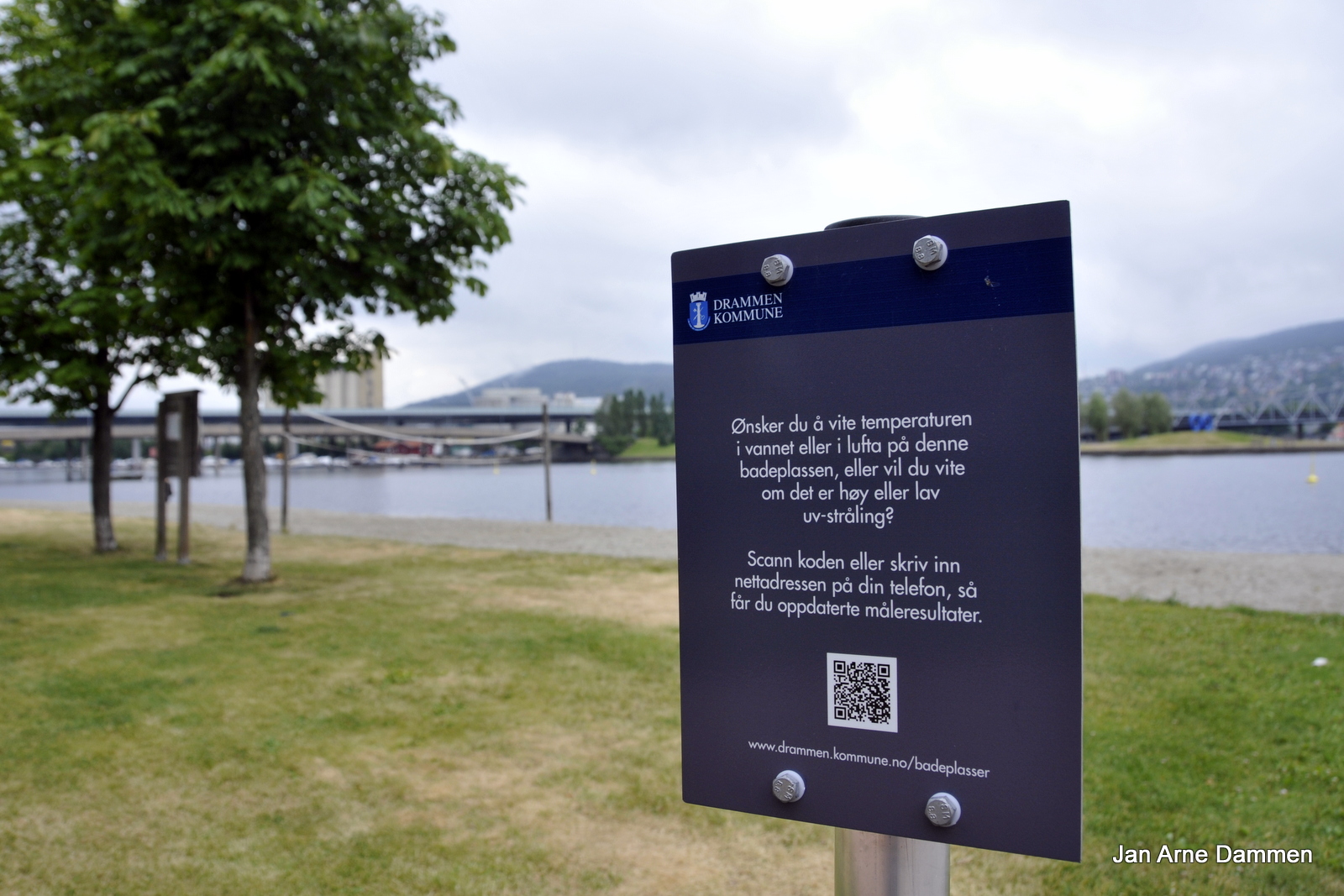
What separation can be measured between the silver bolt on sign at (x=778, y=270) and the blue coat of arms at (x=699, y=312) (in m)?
0.17

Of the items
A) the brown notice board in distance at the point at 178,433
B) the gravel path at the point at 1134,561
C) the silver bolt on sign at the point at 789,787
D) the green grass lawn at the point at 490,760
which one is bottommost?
the gravel path at the point at 1134,561

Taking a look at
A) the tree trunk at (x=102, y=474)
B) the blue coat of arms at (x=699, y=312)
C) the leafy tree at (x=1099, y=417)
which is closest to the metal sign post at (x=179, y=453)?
the tree trunk at (x=102, y=474)

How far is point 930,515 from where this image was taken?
1.87m

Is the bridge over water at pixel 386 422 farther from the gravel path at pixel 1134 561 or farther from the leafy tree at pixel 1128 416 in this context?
the leafy tree at pixel 1128 416

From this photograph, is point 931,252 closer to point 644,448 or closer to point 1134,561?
point 1134,561

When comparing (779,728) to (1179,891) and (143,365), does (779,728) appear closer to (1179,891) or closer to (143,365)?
(1179,891)

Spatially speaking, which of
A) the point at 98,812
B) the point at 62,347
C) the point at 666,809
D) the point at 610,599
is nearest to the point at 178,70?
the point at 62,347

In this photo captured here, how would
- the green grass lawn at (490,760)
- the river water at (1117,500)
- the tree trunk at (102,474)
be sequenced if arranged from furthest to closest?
the river water at (1117,500)
the tree trunk at (102,474)
the green grass lawn at (490,760)

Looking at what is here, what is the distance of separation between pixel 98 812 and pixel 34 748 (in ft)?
3.75

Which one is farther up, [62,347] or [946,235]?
[62,347]

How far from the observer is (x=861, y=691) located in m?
1.95

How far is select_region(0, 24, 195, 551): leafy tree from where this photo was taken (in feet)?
35.3

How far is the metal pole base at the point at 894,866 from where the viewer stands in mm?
2010

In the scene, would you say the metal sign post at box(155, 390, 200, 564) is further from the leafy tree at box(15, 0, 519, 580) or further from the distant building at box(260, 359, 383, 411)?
the distant building at box(260, 359, 383, 411)
